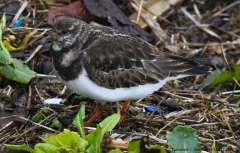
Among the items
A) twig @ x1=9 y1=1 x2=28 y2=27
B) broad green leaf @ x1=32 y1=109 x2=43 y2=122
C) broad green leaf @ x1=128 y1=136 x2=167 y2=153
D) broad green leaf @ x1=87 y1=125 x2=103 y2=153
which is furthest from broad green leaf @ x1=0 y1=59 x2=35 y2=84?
broad green leaf @ x1=128 y1=136 x2=167 y2=153

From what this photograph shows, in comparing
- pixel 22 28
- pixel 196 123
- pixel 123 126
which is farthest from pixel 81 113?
pixel 22 28

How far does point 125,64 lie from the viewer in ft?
12.1

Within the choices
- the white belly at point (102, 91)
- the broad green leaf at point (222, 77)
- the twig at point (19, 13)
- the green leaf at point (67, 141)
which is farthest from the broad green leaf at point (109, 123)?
the twig at point (19, 13)

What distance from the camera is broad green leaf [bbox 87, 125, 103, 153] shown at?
9.16ft

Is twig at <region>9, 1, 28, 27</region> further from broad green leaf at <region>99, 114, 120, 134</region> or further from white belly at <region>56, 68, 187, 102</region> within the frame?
broad green leaf at <region>99, 114, 120, 134</region>

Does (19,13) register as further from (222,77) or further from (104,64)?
(222,77)

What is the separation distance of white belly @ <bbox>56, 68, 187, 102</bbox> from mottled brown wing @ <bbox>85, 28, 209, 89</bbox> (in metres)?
0.06

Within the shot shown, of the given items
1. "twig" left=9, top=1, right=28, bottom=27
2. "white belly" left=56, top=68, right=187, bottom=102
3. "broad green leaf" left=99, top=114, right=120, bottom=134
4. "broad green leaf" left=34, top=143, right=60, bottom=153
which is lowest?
"broad green leaf" left=34, top=143, right=60, bottom=153

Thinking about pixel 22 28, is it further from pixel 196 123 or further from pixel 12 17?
pixel 196 123

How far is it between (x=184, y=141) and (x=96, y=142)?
3.09 ft

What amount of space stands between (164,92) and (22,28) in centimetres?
259

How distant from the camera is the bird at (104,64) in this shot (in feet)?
11.5

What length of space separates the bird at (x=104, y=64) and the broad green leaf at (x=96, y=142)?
30.5 inches

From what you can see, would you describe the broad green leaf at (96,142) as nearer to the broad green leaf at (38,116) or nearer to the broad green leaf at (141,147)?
the broad green leaf at (141,147)
